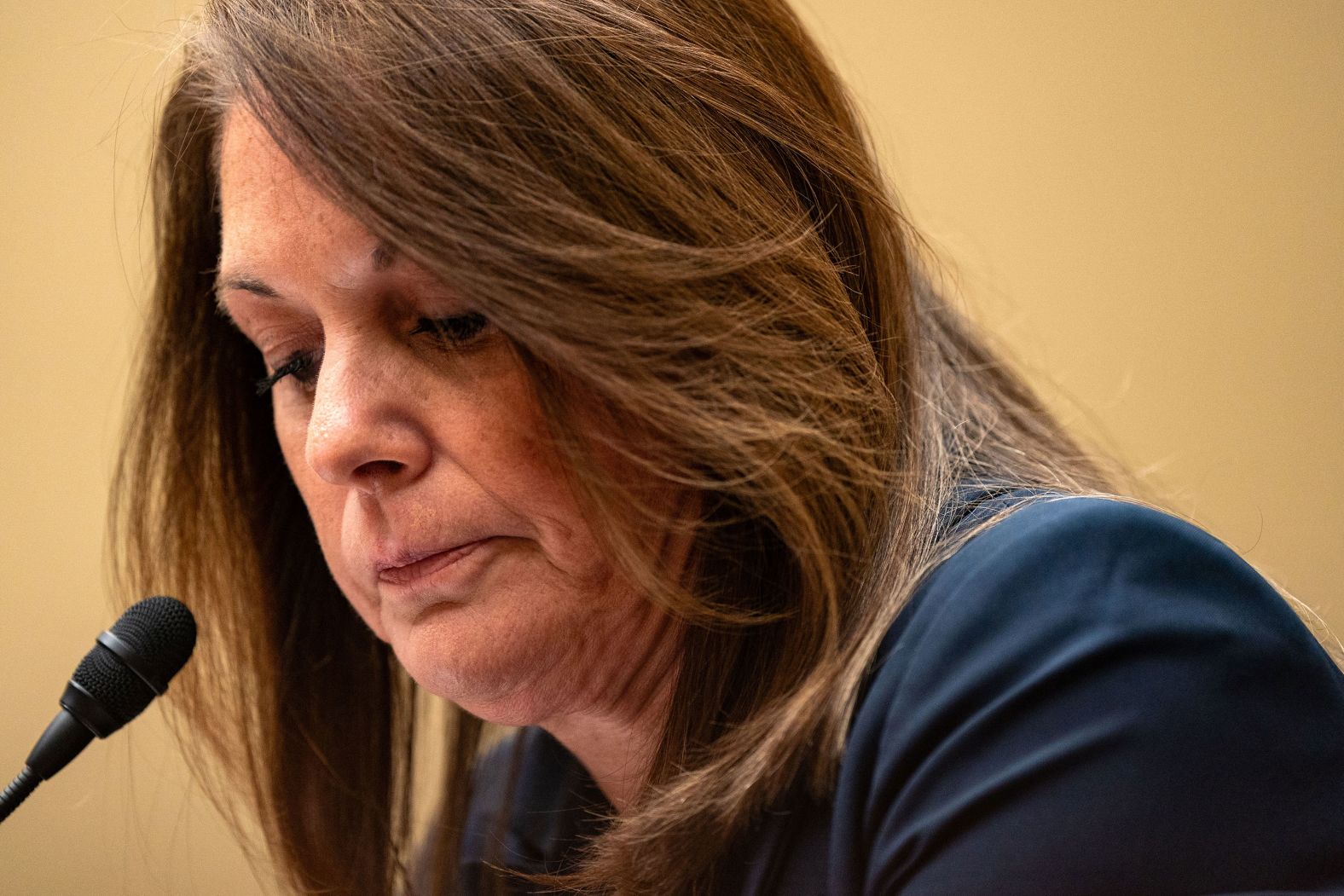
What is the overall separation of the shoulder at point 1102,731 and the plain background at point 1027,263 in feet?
2.49

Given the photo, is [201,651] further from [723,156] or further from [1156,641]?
[1156,641]

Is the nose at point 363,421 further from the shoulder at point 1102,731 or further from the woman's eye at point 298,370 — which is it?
the shoulder at point 1102,731

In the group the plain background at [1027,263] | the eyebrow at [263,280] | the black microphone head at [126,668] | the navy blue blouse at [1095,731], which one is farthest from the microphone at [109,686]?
the plain background at [1027,263]

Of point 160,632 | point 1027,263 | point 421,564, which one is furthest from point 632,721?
point 1027,263

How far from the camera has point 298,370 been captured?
2.59 ft

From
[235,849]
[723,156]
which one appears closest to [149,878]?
[235,849]

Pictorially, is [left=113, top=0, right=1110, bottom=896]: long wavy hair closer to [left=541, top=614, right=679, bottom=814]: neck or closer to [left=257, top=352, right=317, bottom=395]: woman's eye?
[left=541, top=614, right=679, bottom=814]: neck

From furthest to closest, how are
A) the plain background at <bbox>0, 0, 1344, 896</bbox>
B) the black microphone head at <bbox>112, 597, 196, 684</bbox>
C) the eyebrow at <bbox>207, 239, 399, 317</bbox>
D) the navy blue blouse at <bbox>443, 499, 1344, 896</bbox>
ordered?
the plain background at <bbox>0, 0, 1344, 896</bbox> < the black microphone head at <bbox>112, 597, 196, 684</bbox> < the eyebrow at <bbox>207, 239, 399, 317</bbox> < the navy blue blouse at <bbox>443, 499, 1344, 896</bbox>

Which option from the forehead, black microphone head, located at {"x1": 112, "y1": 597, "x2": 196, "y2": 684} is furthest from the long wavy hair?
black microphone head, located at {"x1": 112, "y1": 597, "x2": 196, "y2": 684}

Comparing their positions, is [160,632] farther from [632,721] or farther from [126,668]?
[632,721]

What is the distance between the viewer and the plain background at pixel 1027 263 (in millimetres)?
1323

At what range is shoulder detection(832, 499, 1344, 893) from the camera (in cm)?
53

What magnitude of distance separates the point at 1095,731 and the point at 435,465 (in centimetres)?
35

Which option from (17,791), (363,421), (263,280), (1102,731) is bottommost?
(1102,731)
